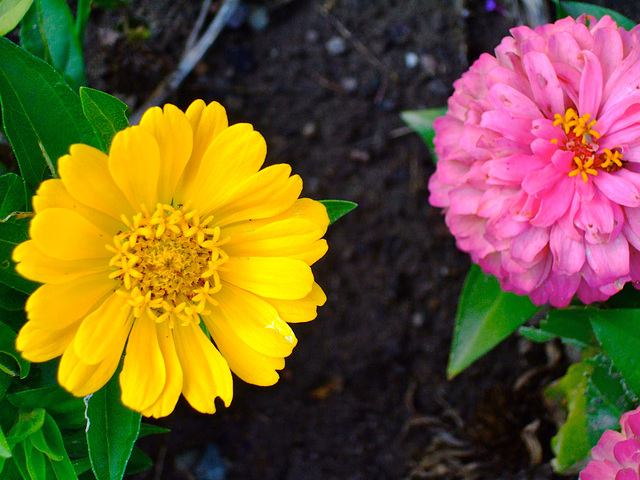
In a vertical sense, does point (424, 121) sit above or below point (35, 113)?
below

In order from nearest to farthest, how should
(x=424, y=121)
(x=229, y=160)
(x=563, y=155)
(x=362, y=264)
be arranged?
(x=229, y=160)
(x=563, y=155)
(x=424, y=121)
(x=362, y=264)

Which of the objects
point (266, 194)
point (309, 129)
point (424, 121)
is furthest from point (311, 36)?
point (266, 194)

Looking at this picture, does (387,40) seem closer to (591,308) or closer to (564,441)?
(591,308)

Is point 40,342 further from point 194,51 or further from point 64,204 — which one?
point 194,51

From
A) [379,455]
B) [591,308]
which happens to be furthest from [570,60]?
[379,455]

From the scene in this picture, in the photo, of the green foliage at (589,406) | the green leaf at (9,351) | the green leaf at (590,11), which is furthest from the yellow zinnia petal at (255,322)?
the green leaf at (590,11)

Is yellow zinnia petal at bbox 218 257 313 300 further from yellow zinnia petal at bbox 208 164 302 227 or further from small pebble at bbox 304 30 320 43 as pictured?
small pebble at bbox 304 30 320 43

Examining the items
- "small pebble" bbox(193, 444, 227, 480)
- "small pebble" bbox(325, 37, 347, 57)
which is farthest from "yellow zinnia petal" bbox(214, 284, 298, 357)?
"small pebble" bbox(325, 37, 347, 57)
